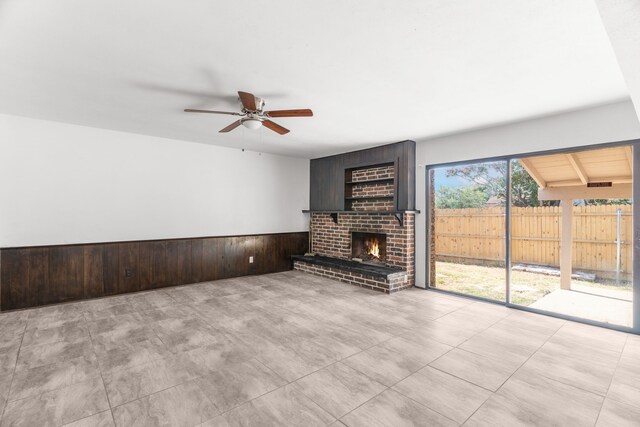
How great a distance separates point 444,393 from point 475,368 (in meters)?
0.53

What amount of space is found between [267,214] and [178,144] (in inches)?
85.9

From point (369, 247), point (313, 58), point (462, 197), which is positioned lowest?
point (369, 247)

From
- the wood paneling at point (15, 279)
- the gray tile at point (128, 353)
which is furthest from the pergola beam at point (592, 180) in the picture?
the wood paneling at point (15, 279)

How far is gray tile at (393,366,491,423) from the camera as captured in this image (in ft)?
6.51

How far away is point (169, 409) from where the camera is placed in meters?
1.96

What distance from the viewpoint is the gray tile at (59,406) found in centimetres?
186

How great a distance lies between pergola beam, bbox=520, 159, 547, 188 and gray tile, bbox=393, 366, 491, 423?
146 inches

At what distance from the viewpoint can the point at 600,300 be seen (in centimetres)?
441

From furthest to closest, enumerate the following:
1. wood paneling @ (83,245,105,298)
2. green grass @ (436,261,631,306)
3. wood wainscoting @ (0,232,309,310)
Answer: green grass @ (436,261,631,306) < wood paneling @ (83,245,105,298) < wood wainscoting @ (0,232,309,310)

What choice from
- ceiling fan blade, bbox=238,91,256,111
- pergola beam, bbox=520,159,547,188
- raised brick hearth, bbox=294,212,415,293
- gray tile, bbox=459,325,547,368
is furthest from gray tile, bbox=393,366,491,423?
pergola beam, bbox=520,159,547,188

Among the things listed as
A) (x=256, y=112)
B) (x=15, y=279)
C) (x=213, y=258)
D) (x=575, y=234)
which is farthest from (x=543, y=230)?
(x=15, y=279)

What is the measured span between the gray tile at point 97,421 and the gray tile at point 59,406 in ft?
0.16

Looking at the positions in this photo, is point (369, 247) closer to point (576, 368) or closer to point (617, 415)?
point (576, 368)

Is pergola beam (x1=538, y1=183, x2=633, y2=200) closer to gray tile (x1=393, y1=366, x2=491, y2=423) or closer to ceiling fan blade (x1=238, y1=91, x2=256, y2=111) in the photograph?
gray tile (x1=393, y1=366, x2=491, y2=423)
